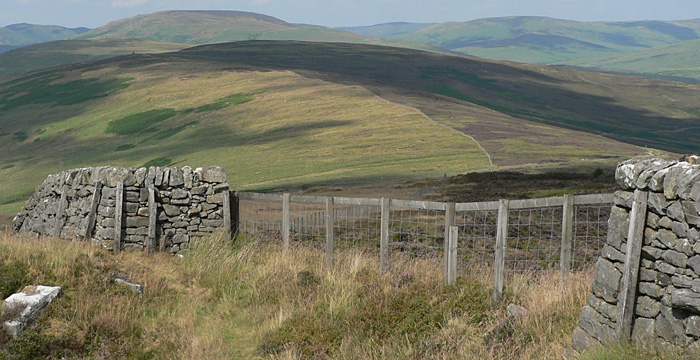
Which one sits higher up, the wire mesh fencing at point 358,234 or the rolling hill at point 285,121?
the wire mesh fencing at point 358,234

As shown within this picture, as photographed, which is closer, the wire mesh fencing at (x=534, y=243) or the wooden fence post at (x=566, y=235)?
the wooden fence post at (x=566, y=235)

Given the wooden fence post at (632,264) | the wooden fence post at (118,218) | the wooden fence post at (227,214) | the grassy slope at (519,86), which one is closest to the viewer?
the wooden fence post at (632,264)

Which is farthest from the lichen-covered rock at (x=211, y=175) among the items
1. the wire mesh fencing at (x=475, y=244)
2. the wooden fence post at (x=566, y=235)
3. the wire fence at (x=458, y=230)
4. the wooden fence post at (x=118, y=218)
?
the wooden fence post at (x=566, y=235)

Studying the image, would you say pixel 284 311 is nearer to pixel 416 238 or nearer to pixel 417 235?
pixel 417 235

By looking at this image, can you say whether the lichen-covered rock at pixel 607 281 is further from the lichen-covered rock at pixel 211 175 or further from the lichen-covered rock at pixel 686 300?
the lichen-covered rock at pixel 211 175

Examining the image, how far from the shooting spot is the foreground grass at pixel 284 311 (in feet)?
31.9

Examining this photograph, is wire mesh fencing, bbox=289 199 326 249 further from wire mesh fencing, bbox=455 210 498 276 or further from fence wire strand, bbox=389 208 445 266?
wire mesh fencing, bbox=455 210 498 276

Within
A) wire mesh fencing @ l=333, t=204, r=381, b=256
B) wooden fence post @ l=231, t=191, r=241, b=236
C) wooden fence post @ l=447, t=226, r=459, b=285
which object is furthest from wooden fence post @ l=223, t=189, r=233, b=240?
wooden fence post @ l=447, t=226, r=459, b=285

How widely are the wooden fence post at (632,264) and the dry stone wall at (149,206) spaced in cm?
1034

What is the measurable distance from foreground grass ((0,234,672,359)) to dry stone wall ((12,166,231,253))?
89.5 inches

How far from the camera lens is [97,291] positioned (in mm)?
11906

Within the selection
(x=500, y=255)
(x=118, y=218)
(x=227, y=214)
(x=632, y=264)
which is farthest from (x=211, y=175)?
(x=632, y=264)

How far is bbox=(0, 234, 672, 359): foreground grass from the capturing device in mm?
9727

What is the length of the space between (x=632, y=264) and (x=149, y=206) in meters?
11.3
